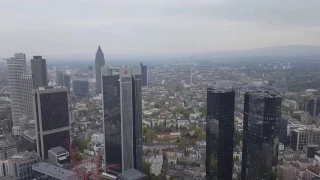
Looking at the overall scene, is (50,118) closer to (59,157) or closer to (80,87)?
(59,157)

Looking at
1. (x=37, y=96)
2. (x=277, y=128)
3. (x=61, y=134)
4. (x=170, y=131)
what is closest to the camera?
(x=277, y=128)

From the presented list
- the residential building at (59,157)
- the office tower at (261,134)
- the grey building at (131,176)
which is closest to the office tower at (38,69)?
the residential building at (59,157)

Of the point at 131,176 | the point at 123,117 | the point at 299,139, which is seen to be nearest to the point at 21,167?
the point at 123,117

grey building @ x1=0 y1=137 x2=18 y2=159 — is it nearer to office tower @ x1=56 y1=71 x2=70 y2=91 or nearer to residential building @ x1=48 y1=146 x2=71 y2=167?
residential building @ x1=48 y1=146 x2=71 y2=167

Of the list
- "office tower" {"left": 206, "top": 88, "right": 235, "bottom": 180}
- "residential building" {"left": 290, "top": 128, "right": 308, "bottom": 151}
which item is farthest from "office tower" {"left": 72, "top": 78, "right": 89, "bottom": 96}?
"office tower" {"left": 206, "top": 88, "right": 235, "bottom": 180}

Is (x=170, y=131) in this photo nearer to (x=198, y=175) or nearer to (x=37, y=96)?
(x=198, y=175)

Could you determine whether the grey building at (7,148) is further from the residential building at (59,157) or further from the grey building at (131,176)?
the grey building at (131,176)

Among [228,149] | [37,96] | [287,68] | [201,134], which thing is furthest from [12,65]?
[287,68]
